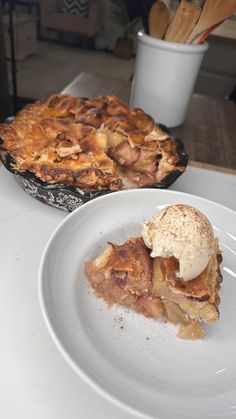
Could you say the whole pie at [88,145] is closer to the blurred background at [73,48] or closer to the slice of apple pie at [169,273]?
the slice of apple pie at [169,273]

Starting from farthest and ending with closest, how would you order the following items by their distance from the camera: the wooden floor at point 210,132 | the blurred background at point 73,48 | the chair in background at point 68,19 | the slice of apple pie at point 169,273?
1. the chair in background at point 68,19
2. the blurred background at point 73,48
3. the wooden floor at point 210,132
4. the slice of apple pie at point 169,273

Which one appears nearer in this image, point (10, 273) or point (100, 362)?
point (100, 362)

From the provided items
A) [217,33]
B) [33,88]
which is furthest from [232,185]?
[33,88]

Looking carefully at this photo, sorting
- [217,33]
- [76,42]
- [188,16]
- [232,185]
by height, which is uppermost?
[188,16]

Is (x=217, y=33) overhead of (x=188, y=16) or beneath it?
beneath

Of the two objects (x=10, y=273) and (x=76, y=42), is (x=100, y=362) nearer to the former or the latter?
(x=10, y=273)

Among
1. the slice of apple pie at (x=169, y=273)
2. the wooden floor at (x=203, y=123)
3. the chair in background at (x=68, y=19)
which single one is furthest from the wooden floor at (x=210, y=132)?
the chair in background at (x=68, y=19)

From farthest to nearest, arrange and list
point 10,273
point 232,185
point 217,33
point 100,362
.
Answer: point 217,33, point 232,185, point 10,273, point 100,362
